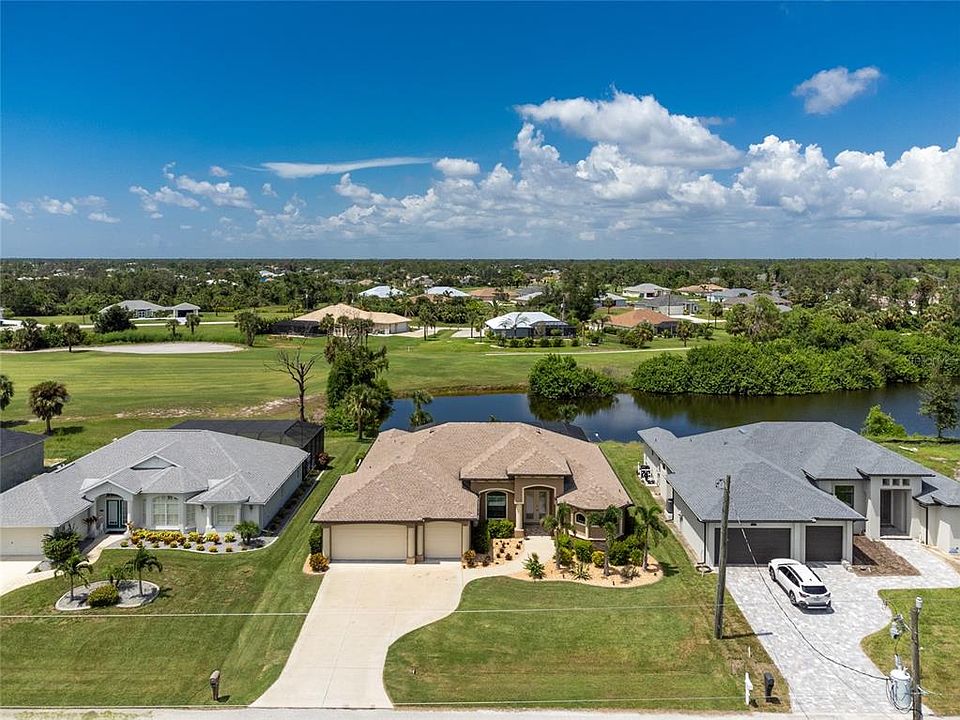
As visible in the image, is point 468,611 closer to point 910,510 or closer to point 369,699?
point 369,699

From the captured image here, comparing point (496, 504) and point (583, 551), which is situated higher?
point (496, 504)

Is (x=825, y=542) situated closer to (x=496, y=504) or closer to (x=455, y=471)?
(x=496, y=504)

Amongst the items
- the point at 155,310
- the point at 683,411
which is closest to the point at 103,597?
the point at 683,411

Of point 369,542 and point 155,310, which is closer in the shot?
point 369,542

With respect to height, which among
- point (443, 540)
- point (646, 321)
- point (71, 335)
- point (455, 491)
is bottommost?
point (443, 540)

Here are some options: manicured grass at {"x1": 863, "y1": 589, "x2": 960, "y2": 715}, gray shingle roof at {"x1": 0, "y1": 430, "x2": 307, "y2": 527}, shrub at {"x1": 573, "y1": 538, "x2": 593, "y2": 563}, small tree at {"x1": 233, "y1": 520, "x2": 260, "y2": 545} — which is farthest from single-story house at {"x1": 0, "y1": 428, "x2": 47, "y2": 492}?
manicured grass at {"x1": 863, "y1": 589, "x2": 960, "y2": 715}

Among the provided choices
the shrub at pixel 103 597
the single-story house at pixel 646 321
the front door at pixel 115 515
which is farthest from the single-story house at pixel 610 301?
the shrub at pixel 103 597

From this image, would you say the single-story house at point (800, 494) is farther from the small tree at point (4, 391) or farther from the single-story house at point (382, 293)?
the single-story house at point (382, 293)
